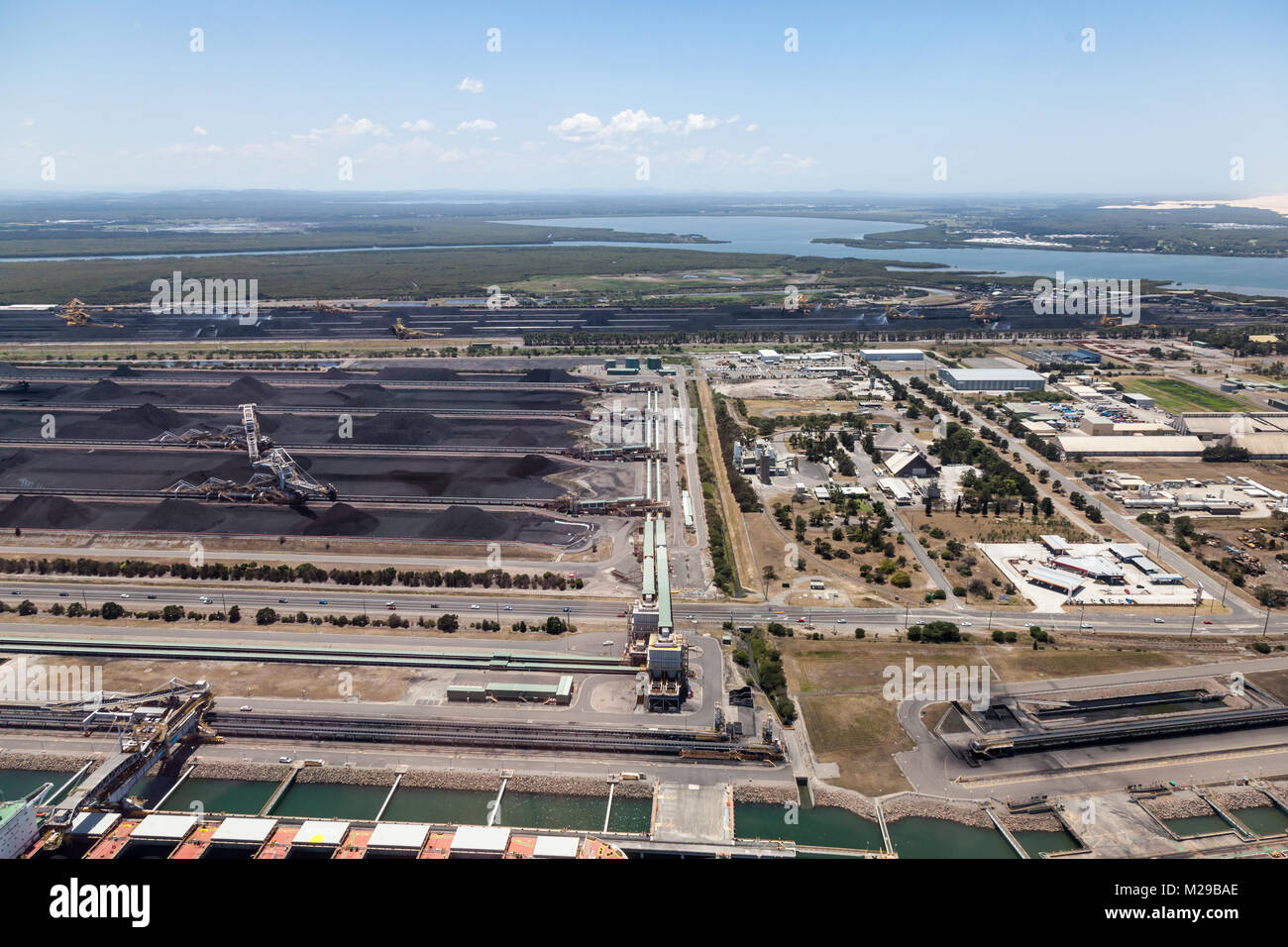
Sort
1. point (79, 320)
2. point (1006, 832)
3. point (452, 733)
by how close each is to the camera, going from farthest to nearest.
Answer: point (79, 320) → point (452, 733) → point (1006, 832)

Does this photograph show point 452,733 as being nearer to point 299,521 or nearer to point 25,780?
point 25,780

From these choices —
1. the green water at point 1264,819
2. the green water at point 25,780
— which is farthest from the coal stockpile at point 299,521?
the green water at point 1264,819

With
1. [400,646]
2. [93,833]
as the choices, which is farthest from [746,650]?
[93,833]

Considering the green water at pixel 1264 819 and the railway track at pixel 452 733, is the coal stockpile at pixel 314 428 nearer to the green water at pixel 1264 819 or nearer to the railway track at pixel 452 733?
the railway track at pixel 452 733

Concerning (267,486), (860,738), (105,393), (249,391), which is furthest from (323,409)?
(860,738)
